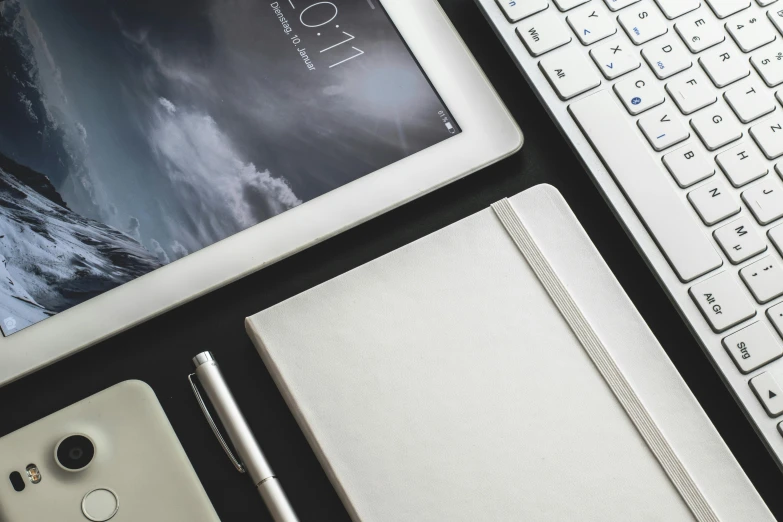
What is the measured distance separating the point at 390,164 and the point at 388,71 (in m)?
0.07

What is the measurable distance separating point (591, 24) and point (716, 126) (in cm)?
11

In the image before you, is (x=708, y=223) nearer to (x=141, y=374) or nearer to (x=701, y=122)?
(x=701, y=122)

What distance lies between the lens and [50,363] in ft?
1.47

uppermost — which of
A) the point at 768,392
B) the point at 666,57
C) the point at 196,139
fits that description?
the point at 196,139

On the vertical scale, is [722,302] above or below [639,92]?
below

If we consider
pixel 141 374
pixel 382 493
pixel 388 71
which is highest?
pixel 388 71

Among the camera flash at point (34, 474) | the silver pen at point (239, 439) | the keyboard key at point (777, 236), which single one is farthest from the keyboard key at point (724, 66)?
the camera flash at point (34, 474)

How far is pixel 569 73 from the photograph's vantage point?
19.6 inches

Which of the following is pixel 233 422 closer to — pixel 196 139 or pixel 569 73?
pixel 196 139

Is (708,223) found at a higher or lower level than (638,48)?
lower

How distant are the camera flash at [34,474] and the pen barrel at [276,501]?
13cm

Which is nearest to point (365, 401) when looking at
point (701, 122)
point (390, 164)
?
point (390, 164)

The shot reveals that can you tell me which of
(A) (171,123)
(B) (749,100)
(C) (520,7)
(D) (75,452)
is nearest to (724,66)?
(B) (749,100)

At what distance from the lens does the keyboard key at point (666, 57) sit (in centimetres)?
50
